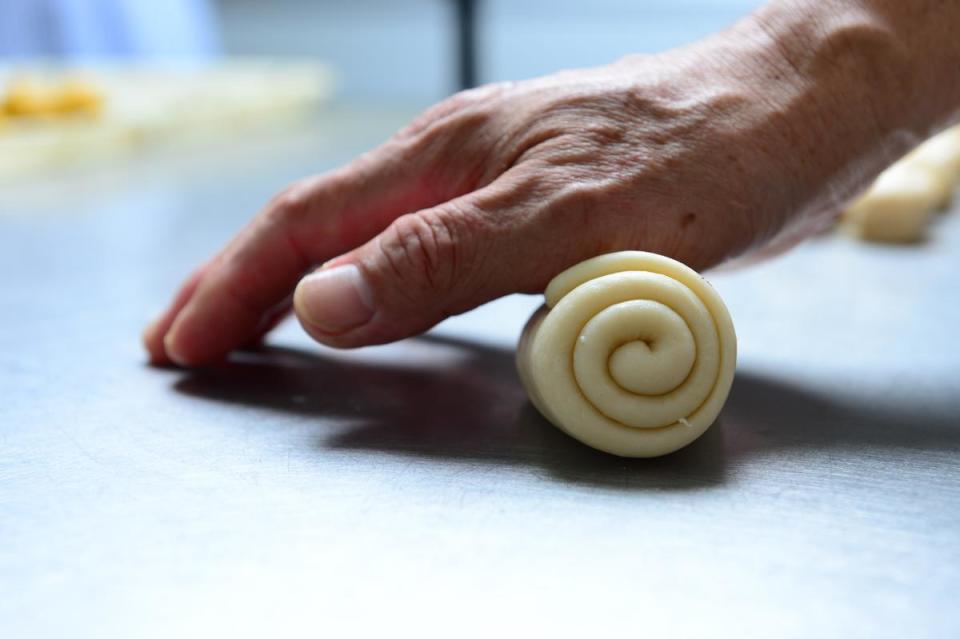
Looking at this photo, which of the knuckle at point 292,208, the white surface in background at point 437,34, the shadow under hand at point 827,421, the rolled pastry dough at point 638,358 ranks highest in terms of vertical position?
the knuckle at point 292,208

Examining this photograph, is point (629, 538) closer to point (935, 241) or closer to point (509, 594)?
point (509, 594)

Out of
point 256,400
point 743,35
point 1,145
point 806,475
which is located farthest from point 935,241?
point 1,145

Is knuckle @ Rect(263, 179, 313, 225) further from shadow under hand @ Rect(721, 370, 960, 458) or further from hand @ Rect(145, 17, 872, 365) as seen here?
shadow under hand @ Rect(721, 370, 960, 458)

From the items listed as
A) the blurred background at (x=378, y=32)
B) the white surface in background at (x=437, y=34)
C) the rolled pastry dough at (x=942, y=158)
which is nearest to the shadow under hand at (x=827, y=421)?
the rolled pastry dough at (x=942, y=158)

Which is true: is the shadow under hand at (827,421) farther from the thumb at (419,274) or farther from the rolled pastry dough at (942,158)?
the rolled pastry dough at (942,158)

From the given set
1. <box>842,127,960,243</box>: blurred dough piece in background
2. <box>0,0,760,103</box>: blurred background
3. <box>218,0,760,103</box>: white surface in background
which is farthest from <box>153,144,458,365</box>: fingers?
<box>218,0,760,103</box>: white surface in background

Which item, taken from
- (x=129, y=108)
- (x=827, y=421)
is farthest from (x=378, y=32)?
(x=827, y=421)
